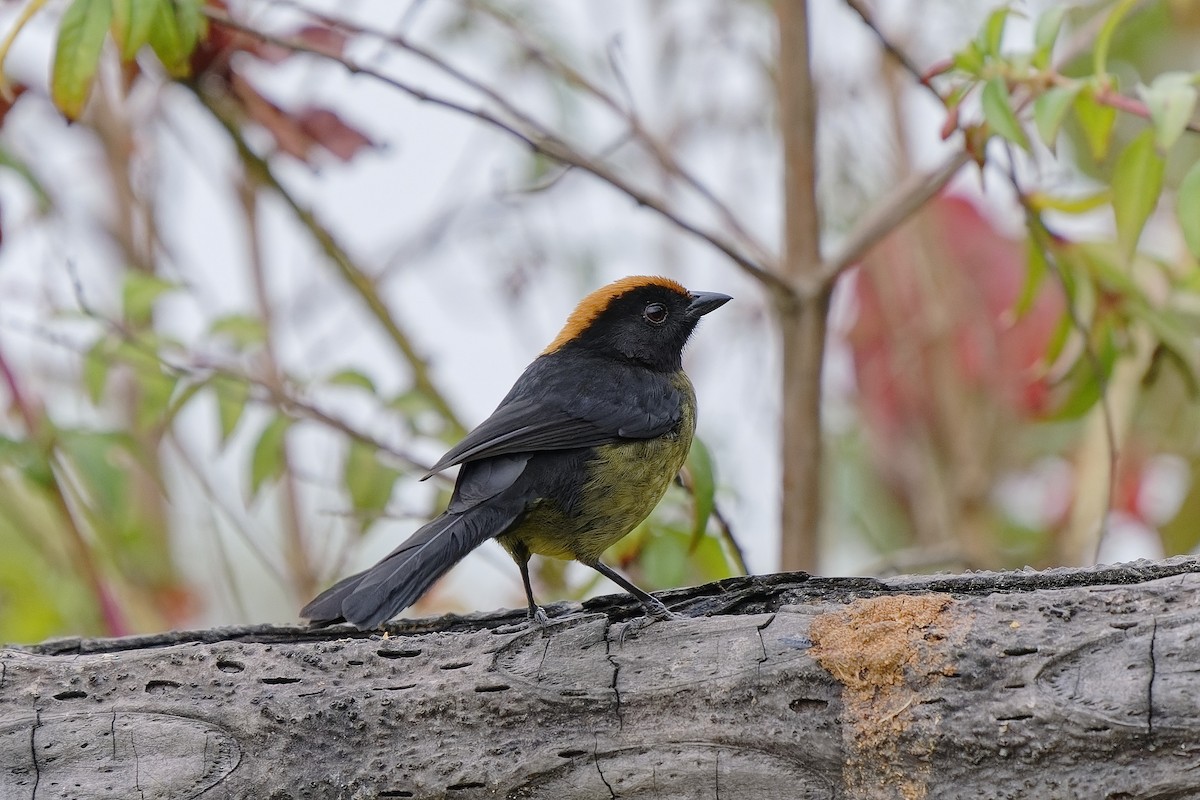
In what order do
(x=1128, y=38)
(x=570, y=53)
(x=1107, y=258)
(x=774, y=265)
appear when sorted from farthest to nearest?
(x=1128, y=38)
(x=570, y=53)
(x=774, y=265)
(x=1107, y=258)

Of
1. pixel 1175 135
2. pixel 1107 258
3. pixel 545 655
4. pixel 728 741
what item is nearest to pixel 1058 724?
pixel 728 741

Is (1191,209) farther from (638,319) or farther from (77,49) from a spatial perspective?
(77,49)

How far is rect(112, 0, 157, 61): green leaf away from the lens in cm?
281

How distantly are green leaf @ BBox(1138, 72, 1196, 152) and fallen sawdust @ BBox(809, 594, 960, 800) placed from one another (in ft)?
3.39

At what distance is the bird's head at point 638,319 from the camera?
4.20 meters

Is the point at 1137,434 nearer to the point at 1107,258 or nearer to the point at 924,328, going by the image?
the point at 924,328

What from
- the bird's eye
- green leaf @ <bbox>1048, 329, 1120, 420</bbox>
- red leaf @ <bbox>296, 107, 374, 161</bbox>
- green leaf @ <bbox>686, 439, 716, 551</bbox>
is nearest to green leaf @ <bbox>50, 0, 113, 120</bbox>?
red leaf @ <bbox>296, 107, 374, 161</bbox>

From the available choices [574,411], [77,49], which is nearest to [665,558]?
[574,411]

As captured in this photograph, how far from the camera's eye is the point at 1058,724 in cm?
218

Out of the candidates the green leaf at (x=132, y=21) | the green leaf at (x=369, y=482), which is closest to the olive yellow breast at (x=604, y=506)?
the green leaf at (x=369, y=482)

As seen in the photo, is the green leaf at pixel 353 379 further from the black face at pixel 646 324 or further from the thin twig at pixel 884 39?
the thin twig at pixel 884 39

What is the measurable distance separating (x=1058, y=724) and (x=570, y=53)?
3580 mm

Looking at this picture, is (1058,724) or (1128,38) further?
(1128,38)

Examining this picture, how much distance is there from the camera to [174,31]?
3.01 meters
